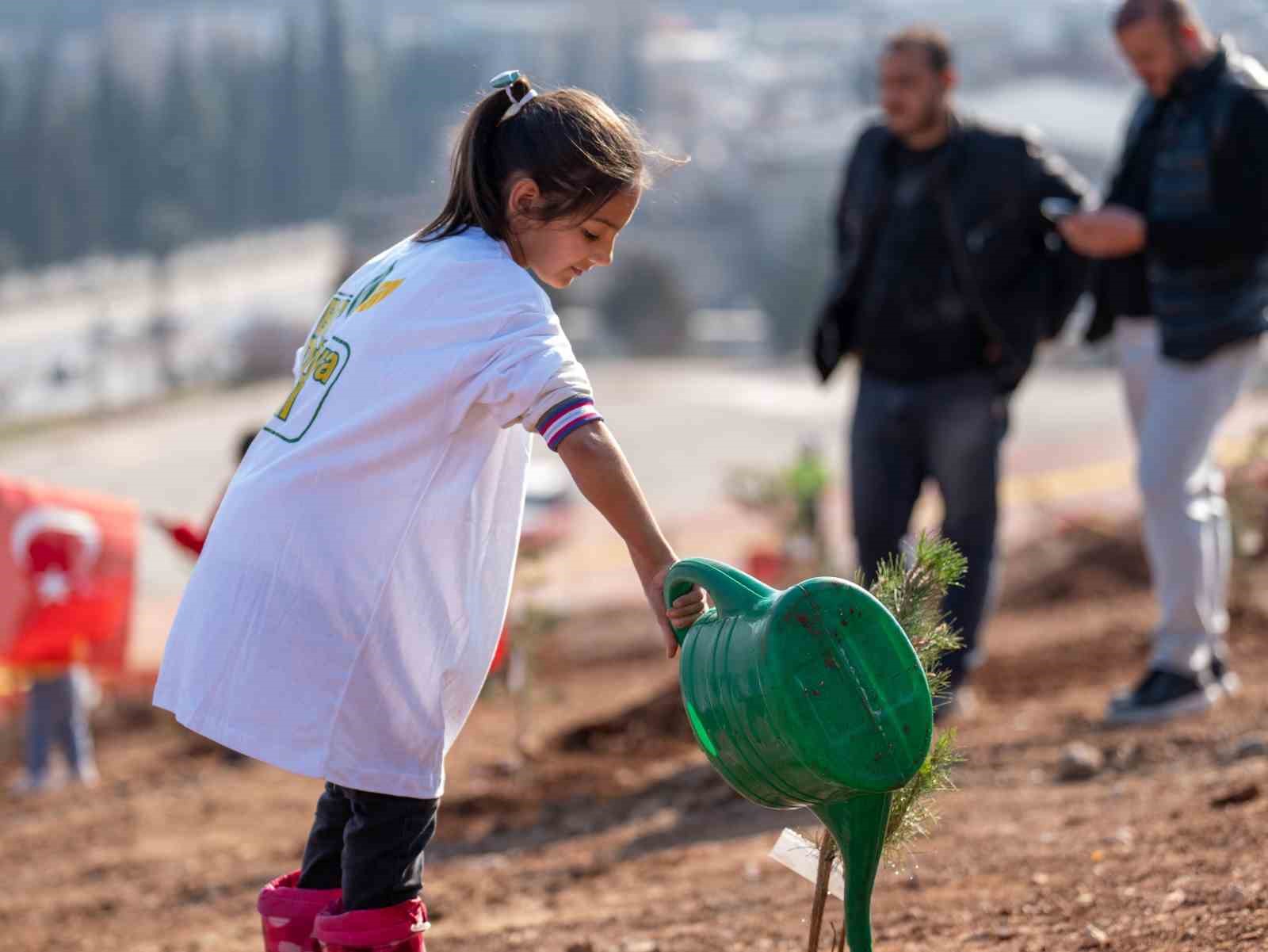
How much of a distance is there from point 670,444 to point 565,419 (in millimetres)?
38133

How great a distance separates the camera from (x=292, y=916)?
2695mm

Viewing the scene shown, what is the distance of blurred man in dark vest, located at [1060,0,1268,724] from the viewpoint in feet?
15.0

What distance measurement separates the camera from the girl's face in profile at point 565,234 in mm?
2422

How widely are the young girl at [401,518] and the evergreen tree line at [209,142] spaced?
67.8 metres

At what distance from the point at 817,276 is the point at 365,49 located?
44814mm

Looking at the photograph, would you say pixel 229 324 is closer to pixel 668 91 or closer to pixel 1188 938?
pixel 668 91

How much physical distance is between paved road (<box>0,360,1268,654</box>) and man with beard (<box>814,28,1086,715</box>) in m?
10.8

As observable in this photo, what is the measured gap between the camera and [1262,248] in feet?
15.2

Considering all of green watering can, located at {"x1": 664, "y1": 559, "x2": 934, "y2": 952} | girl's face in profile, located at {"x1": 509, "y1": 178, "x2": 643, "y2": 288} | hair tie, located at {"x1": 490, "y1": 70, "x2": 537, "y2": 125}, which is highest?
hair tie, located at {"x1": 490, "y1": 70, "x2": 537, "y2": 125}

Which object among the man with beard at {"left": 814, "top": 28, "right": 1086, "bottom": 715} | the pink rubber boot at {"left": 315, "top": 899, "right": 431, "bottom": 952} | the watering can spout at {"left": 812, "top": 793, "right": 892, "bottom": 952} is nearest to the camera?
the watering can spout at {"left": 812, "top": 793, "right": 892, "bottom": 952}

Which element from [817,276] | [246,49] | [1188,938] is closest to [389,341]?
[1188,938]

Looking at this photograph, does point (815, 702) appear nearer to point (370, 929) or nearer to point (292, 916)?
point (370, 929)

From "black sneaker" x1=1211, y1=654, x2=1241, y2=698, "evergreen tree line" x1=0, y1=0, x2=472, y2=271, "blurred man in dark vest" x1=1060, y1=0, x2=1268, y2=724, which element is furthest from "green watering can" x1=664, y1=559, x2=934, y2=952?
"evergreen tree line" x1=0, y1=0, x2=472, y2=271

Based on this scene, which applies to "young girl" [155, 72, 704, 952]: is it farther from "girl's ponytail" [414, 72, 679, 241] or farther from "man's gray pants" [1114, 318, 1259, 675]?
"man's gray pants" [1114, 318, 1259, 675]
